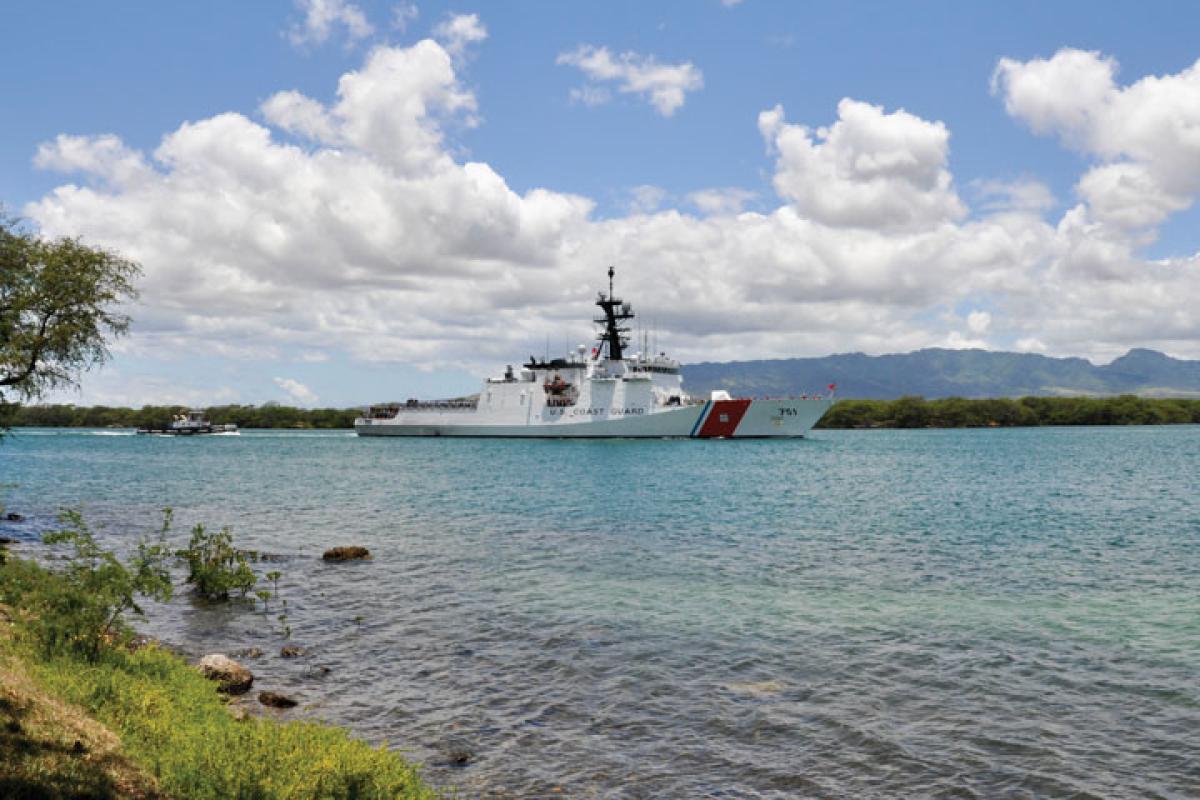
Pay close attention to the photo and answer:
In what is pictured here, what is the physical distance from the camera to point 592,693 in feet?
42.1

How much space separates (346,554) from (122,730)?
16803mm

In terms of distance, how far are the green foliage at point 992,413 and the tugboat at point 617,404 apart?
7622 cm

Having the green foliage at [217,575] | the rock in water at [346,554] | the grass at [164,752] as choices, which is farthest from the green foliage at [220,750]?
the rock in water at [346,554]

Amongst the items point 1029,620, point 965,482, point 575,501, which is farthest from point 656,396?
point 1029,620

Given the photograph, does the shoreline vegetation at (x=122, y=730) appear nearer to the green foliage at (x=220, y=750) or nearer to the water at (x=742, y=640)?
the green foliage at (x=220, y=750)

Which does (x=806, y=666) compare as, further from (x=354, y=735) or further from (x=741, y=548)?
(x=741, y=548)

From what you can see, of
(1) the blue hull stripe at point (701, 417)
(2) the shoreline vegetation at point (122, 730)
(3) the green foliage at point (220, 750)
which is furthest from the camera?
(1) the blue hull stripe at point (701, 417)

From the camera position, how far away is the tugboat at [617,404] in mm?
99438

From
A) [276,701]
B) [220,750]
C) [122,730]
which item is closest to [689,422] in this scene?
[276,701]

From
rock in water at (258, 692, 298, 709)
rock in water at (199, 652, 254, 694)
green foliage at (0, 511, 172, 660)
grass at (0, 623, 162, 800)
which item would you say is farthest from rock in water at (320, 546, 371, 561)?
grass at (0, 623, 162, 800)

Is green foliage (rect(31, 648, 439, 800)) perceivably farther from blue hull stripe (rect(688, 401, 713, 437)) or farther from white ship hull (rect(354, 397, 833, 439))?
blue hull stripe (rect(688, 401, 713, 437))

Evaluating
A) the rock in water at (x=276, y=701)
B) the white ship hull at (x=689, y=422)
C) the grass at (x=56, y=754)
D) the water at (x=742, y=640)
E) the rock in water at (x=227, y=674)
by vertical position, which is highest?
the white ship hull at (x=689, y=422)

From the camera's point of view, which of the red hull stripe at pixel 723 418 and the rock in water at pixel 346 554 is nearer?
the rock in water at pixel 346 554

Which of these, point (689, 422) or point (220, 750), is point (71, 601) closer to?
point (220, 750)
